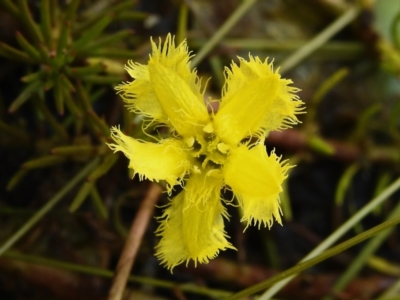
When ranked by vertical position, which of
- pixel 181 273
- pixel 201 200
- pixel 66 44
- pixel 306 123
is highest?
pixel 306 123

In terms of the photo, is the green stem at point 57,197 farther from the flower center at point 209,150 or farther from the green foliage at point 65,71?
the flower center at point 209,150

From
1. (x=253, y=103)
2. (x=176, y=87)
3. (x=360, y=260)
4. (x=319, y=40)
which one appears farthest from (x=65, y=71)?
(x=360, y=260)

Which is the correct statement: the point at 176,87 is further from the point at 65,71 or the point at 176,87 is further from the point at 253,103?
the point at 65,71

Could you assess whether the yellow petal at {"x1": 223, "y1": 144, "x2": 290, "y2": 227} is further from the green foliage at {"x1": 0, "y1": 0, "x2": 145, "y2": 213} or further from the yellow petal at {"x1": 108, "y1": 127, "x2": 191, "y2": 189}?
the green foliage at {"x1": 0, "y1": 0, "x2": 145, "y2": 213}

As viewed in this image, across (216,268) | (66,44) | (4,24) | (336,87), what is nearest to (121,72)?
(66,44)

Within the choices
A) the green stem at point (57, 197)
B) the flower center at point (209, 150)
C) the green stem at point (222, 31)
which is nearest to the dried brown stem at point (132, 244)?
the green stem at point (57, 197)

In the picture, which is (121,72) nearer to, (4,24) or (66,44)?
(66,44)
